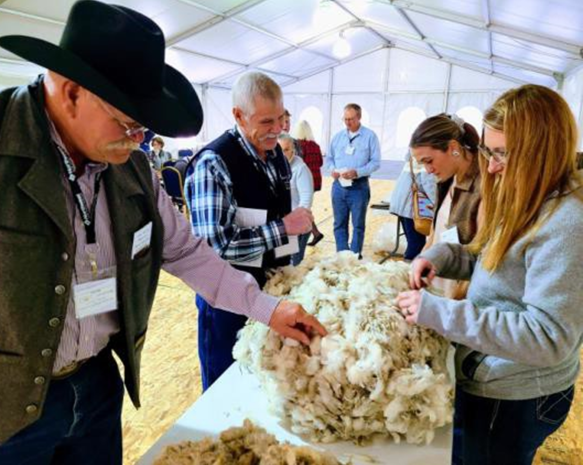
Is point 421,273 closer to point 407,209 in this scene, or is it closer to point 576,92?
point 407,209

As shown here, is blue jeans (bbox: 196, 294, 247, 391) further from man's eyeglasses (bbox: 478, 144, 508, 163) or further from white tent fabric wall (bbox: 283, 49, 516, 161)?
white tent fabric wall (bbox: 283, 49, 516, 161)

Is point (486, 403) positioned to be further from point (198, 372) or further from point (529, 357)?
point (198, 372)

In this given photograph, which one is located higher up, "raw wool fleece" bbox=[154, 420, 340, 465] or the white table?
"raw wool fleece" bbox=[154, 420, 340, 465]

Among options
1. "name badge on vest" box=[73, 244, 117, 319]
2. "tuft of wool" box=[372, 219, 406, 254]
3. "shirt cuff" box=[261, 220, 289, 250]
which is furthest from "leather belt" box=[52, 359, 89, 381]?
"tuft of wool" box=[372, 219, 406, 254]

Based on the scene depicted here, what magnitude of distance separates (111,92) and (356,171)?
11.6 feet

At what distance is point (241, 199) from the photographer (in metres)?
1.46

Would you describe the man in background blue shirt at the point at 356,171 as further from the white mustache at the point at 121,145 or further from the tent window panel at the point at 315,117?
the tent window panel at the point at 315,117

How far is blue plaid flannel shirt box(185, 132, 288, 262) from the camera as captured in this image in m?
1.37

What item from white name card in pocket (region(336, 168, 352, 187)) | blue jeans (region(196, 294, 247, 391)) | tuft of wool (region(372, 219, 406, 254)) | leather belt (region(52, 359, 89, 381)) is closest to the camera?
leather belt (region(52, 359, 89, 381))

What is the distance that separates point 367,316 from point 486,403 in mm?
410

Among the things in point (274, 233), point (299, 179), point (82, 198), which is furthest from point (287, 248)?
point (299, 179)

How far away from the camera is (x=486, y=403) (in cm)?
105

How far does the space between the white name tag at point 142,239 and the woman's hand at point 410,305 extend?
636 mm

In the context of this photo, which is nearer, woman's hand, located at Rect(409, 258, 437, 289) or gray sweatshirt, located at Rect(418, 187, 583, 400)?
gray sweatshirt, located at Rect(418, 187, 583, 400)
